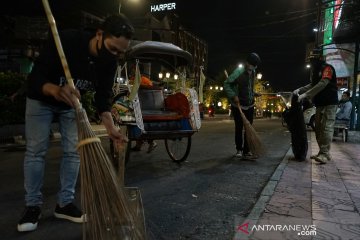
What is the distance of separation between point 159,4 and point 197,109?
53.0 meters

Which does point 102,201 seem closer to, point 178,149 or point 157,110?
point 178,149

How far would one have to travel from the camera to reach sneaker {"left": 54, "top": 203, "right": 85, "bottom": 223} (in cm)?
327

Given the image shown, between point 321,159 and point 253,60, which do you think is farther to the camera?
point 253,60

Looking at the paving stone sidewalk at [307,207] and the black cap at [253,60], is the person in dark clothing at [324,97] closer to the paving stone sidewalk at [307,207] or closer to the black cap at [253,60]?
the paving stone sidewalk at [307,207]

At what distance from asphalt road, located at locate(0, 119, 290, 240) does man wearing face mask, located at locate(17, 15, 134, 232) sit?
0.28m

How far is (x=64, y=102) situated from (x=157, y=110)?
4433 mm

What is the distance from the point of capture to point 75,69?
2.97 m

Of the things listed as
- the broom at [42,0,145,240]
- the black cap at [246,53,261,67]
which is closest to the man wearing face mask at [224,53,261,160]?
the black cap at [246,53,261,67]

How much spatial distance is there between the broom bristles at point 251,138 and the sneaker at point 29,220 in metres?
4.78

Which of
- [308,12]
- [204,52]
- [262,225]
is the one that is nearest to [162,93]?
[262,225]

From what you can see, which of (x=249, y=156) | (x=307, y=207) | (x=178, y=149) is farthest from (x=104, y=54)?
(x=249, y=156)

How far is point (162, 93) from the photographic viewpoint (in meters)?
7.62

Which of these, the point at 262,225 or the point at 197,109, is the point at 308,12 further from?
the point at 262,225

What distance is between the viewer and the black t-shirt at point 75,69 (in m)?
2.93
